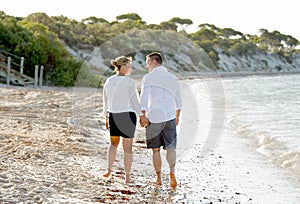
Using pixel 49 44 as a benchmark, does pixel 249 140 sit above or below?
below

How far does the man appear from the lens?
19.2 ft

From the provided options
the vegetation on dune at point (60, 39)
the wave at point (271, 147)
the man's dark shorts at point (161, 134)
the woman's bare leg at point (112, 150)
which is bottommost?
the wave at point (271, 147)

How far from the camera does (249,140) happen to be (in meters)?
11.4

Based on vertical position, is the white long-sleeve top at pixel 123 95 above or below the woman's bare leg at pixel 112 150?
above

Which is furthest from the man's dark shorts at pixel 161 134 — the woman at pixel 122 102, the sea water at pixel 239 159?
the sea water at pixel 239 159

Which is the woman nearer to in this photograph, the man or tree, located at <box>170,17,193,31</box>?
the man

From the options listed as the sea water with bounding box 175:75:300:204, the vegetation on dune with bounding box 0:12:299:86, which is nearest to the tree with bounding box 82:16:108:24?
the vegetation on dune with bounding box 0:12:299:86

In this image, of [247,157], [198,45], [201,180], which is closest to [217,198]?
[201,180]

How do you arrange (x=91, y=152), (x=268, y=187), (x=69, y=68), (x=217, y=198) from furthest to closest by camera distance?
(x=69, y=68) → (x=91, y=152) → (x=268, y=187) → (x=217, y=198)

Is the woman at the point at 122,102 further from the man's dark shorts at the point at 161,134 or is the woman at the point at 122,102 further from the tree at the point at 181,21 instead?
the tree at the point at 181,21

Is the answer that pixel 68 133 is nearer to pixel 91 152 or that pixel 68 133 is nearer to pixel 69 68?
pixel 91 152

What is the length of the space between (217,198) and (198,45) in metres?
67.8

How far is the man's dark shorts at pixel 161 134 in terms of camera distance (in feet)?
19.5

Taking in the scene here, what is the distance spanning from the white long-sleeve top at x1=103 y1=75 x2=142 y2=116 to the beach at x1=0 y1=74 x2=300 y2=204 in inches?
37.2
